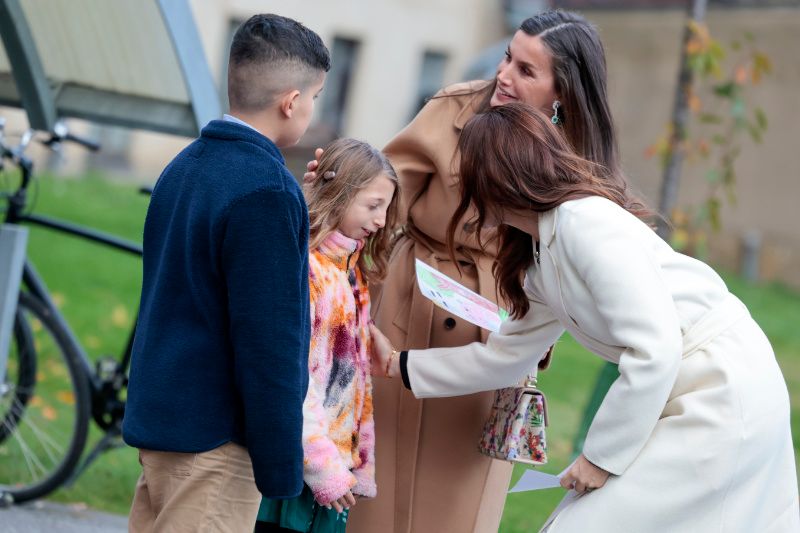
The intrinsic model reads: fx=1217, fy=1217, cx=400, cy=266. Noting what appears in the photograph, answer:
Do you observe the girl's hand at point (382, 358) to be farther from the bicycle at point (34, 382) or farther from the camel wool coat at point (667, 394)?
the bicycle at point (34, 382)

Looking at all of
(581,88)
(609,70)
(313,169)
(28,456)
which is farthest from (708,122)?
(609,70)

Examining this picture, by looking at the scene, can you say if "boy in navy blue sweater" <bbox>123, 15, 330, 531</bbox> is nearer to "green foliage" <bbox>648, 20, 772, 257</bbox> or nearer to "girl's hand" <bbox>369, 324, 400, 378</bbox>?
"girl's hand" <bbox>369, 324, 400, 378</bbox>

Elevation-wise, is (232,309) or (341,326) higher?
(232,309)

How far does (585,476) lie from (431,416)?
2.94 ft

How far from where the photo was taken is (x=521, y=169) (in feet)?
8.97

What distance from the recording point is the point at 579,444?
674 cm

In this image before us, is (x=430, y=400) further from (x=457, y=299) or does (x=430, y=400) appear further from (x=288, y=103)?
(x=288, y=103)

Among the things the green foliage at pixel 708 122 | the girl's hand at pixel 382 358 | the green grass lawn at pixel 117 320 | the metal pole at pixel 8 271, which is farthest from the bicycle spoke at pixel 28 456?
the green foliage at pixel 708 122

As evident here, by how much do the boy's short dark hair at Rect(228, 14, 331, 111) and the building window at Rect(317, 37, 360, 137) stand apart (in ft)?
60.6

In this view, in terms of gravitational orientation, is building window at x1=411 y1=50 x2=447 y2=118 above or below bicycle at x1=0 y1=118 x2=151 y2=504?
below

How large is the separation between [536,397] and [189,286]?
1.15m

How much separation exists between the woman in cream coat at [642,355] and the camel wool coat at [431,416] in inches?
25.1

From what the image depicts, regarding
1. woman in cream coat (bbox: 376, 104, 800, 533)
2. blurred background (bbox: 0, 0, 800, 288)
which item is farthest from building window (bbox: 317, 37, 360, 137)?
woman in cream coat (bbox: 376, 104, 800, 533)

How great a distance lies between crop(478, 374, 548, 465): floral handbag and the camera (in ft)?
10.5
